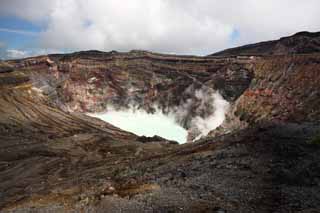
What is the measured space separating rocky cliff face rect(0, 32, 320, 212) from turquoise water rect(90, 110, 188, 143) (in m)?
2.58

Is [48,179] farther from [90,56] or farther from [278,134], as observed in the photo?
[90,56]

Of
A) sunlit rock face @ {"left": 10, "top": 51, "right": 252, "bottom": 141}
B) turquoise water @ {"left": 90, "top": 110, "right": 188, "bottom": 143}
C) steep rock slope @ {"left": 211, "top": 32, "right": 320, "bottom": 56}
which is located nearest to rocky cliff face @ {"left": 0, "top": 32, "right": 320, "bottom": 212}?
sunlit rock face @ {"left": 10, "top": 51, "right": 252, "bottom": 141}

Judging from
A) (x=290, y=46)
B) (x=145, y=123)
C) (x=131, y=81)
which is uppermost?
(x=290, y=46)

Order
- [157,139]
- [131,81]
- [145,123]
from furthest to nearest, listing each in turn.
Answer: [131,81]
[145,123]
[157,139]

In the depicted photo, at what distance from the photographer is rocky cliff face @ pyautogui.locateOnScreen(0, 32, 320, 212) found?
2175 cm

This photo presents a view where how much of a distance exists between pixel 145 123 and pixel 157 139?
40.1 metres

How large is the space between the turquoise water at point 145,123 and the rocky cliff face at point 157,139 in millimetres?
2578

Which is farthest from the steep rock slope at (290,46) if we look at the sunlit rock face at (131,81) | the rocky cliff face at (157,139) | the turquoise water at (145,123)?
the turquoise water at (145,123)

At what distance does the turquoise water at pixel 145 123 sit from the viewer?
107m

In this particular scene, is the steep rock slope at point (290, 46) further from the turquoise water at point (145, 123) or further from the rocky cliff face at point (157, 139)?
the turquoise water at point (145, 123)

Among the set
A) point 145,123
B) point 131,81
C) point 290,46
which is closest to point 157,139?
point 145,123

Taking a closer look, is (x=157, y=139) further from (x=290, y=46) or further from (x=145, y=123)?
(x=290, y=46)

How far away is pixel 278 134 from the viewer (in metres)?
30.4

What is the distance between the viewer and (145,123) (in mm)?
114000
